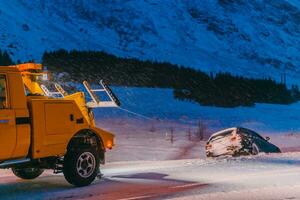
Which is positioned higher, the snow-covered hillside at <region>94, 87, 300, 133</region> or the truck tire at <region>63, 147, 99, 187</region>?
the snow-covered hillside at <region>94, 87, 300, 133</region>

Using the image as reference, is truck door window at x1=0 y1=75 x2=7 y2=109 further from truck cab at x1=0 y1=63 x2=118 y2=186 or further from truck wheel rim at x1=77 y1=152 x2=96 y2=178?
truck wheel rim at x1=77 y1=152 x2=96 y2=178

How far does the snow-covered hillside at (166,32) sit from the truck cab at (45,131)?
48.7 meters

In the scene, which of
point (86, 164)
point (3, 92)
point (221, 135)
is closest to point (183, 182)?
point (86, 164)

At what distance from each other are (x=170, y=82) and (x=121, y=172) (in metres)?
47.8

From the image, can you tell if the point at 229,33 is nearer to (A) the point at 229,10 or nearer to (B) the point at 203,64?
(A) the point at 229,10

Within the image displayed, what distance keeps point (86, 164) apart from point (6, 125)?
1918mm

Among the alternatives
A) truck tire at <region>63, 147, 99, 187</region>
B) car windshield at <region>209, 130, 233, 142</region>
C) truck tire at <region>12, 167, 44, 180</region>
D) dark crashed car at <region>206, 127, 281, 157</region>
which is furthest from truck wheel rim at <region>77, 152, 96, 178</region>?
car windshield at <region>209, 130, 233, 142</region>

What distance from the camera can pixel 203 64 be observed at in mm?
81188

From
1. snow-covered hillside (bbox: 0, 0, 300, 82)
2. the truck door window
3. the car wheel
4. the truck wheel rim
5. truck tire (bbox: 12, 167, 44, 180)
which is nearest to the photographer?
the truck door window

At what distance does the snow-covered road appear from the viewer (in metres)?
9.43

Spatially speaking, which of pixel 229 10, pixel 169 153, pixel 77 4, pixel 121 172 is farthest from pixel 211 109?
pixel 229 10

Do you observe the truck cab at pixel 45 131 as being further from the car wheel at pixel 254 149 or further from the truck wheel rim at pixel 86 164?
the car wheel at pixel 254 149

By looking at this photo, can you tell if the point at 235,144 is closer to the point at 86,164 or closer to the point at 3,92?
the point at 86,164

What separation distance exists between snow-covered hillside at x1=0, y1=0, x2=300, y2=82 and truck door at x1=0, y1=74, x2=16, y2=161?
4983 cm
